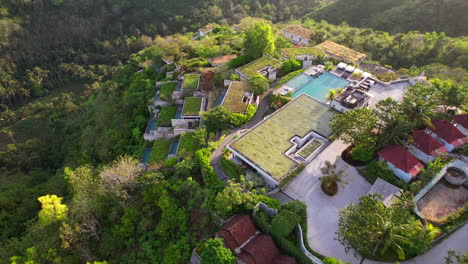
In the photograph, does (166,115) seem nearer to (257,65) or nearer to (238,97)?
(238,97)

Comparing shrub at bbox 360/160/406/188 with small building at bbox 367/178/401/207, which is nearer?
small building at bbox 367/178/401/207

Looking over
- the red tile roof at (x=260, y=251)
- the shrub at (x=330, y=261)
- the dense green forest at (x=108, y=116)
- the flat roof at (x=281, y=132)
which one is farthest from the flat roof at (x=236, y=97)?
the shrub at (x=330, y=261)

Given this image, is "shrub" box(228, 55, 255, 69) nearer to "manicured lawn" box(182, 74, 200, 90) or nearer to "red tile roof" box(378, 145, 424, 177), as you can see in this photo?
"manicured lawn" box(182, 74, 200, 90)

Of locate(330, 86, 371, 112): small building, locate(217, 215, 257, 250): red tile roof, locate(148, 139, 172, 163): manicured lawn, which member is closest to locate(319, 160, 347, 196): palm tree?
locate(217, 215, 257, 250): red tile roof

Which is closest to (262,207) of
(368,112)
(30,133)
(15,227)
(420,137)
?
(368,112)

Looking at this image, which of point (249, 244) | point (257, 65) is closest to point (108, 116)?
point (257, 65)

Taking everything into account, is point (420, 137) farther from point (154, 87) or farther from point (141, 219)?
point (154, 87)

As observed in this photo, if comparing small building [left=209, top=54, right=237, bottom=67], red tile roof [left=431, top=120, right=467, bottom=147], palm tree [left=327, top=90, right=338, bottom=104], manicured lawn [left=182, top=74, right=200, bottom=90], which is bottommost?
manicured lawn [left=182, top=74, right=200, bottom=90]
